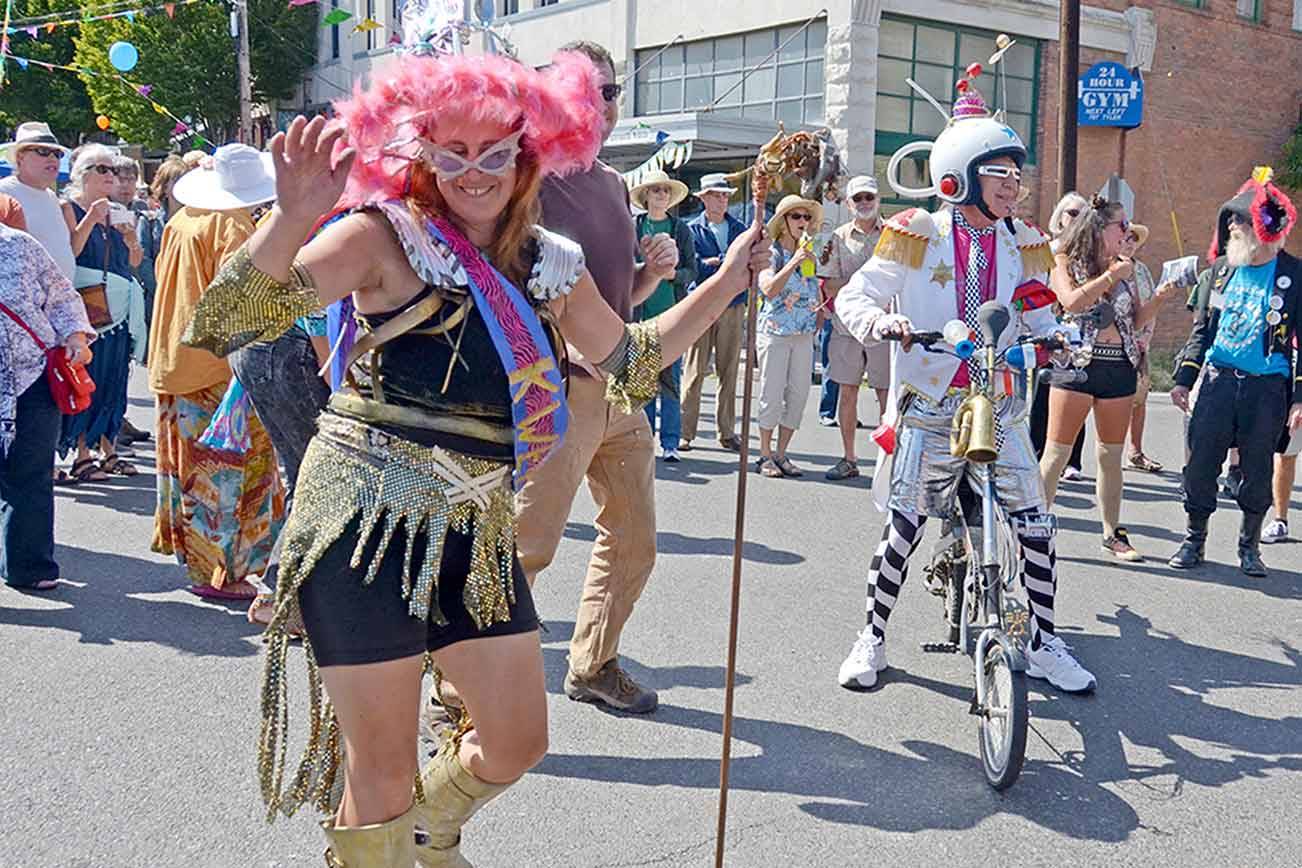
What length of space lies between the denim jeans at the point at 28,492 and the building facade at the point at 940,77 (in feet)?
39.7

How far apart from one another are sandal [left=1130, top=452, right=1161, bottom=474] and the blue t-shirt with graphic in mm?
3091

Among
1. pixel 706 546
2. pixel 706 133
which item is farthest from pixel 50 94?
pixel 706 546

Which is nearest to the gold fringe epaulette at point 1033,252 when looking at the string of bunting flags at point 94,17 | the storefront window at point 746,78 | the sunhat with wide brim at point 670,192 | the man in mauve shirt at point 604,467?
the man in mauve shirt at point 604,467

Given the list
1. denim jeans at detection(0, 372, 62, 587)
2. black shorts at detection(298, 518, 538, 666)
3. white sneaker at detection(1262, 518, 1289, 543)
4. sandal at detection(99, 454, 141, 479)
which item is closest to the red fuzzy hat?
white sneaker at detection(1262, 518, 1289, 543)

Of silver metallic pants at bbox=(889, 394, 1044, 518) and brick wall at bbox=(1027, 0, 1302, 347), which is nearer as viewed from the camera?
silver metallic pants at bbox=(889, 394, 1044, 518)

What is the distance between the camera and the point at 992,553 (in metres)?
4.04

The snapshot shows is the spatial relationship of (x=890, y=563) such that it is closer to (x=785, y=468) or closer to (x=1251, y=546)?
(x=1251, y=546)

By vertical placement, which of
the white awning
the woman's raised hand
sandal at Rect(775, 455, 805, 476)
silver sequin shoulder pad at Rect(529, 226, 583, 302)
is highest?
the white awning

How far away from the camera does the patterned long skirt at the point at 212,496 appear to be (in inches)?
218

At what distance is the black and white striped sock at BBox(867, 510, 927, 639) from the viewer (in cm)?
462

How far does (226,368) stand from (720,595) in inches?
95.2

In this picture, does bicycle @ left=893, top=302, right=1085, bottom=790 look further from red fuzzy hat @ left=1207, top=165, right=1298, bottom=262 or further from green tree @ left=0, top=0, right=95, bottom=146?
green tree @ left=0, top=0, right=95, bottom=146

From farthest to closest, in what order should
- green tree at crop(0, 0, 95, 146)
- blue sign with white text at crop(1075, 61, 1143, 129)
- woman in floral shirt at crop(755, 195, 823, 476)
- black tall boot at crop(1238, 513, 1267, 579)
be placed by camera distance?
green tree at crop(0, 0, 95, 146)
blue sign with white text at crop(1075, 61, 1143, 129)
woman in floral shirt at crop(755, 195, 823, 476)
black tall boot at crop(1238, 513, 1267, 579)

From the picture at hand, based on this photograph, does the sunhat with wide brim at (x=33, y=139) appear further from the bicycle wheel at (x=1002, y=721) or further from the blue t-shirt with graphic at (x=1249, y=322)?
the blue t-shirt with graphic at (x=1249, y=322)
